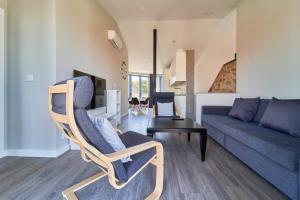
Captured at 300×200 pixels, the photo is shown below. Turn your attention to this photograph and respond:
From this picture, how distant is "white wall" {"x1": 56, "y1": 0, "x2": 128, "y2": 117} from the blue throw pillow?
2.92 meters

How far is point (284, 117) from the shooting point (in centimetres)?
199

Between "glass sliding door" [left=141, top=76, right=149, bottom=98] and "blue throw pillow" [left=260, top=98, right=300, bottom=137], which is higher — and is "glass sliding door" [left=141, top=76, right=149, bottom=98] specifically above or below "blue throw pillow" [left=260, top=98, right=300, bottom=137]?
above

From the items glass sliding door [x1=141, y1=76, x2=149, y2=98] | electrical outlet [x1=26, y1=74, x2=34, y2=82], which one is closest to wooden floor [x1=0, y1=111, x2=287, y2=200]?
electrical outlet [x1=26, y1=74, x2=34, y2=82]

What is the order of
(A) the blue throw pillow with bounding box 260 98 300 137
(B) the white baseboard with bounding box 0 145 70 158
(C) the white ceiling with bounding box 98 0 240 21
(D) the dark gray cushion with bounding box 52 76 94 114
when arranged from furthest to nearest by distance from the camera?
(C) the white ceiling with bounding box 98 0 240 21
(B) the white baseboard with bounding box 0 145 70 158
(A) the blue throw pillow with bounding box 260 98 300 137
(D) the dark gray cushion with bounding box 52 76 94 114

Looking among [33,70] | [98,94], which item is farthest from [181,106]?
[33,70]

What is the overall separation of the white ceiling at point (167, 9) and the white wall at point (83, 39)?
1.27ft

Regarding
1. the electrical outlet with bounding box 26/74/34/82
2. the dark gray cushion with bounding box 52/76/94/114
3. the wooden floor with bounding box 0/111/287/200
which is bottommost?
the wooden floor with bounding box 0/111/287/200

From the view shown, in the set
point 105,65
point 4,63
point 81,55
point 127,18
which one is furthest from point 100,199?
point 127,18

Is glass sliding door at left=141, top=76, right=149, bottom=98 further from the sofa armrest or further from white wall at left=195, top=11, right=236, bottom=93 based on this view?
the sofa armrest

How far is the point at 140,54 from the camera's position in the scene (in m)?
9.02

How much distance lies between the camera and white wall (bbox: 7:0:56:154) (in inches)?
96.7

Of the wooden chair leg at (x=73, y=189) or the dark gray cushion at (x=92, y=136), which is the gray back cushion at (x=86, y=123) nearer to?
the dark gray cushion at (x=92, y=136)

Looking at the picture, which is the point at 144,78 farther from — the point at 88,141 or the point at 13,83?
the point at 88,141

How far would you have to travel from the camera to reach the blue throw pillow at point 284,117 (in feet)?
6.10
